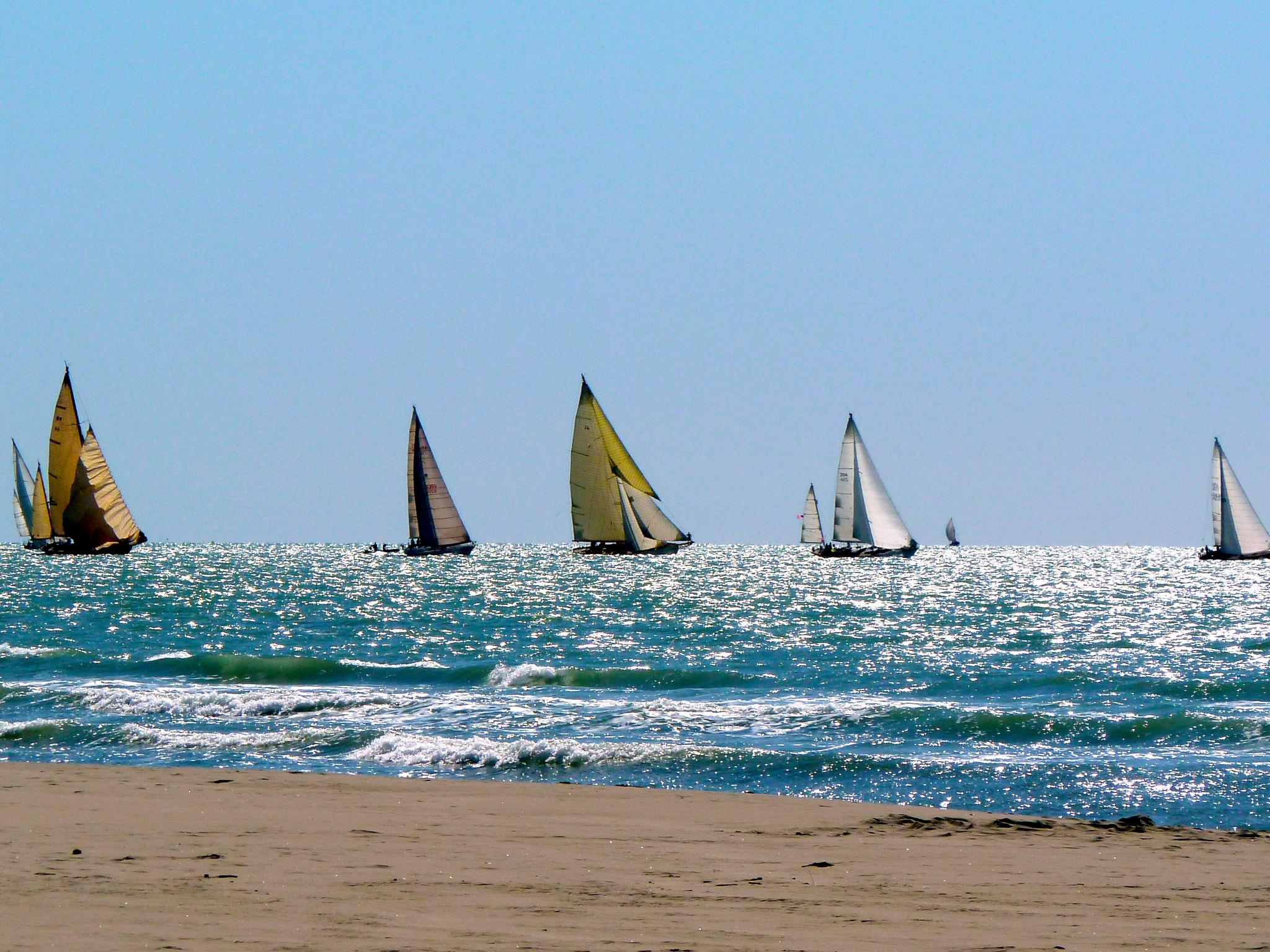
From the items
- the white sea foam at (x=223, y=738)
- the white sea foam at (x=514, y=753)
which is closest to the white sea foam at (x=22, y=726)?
the white sea foam at (x=223, y=738)

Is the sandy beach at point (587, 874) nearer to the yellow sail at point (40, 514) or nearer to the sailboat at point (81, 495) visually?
the sailboat at point (81, 495)

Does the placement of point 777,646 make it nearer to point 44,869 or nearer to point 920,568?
point 44,869

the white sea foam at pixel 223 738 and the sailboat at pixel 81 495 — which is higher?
the sailboat at pixel 81 495

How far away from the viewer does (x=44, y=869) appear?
10.4m

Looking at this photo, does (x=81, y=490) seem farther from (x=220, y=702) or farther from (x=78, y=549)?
(x=220, y=702)

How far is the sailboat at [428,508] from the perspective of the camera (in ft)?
330

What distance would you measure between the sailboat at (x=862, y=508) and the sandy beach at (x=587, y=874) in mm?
88359

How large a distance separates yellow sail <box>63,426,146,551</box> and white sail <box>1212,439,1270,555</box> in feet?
308

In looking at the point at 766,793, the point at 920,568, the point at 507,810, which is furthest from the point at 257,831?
the point at 920,568

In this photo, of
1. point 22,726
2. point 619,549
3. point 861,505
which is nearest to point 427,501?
point 619,549

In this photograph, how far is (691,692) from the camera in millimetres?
29406

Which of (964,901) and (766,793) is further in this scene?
(766,793)

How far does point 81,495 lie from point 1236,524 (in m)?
98.5

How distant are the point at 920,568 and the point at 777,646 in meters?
81.8
